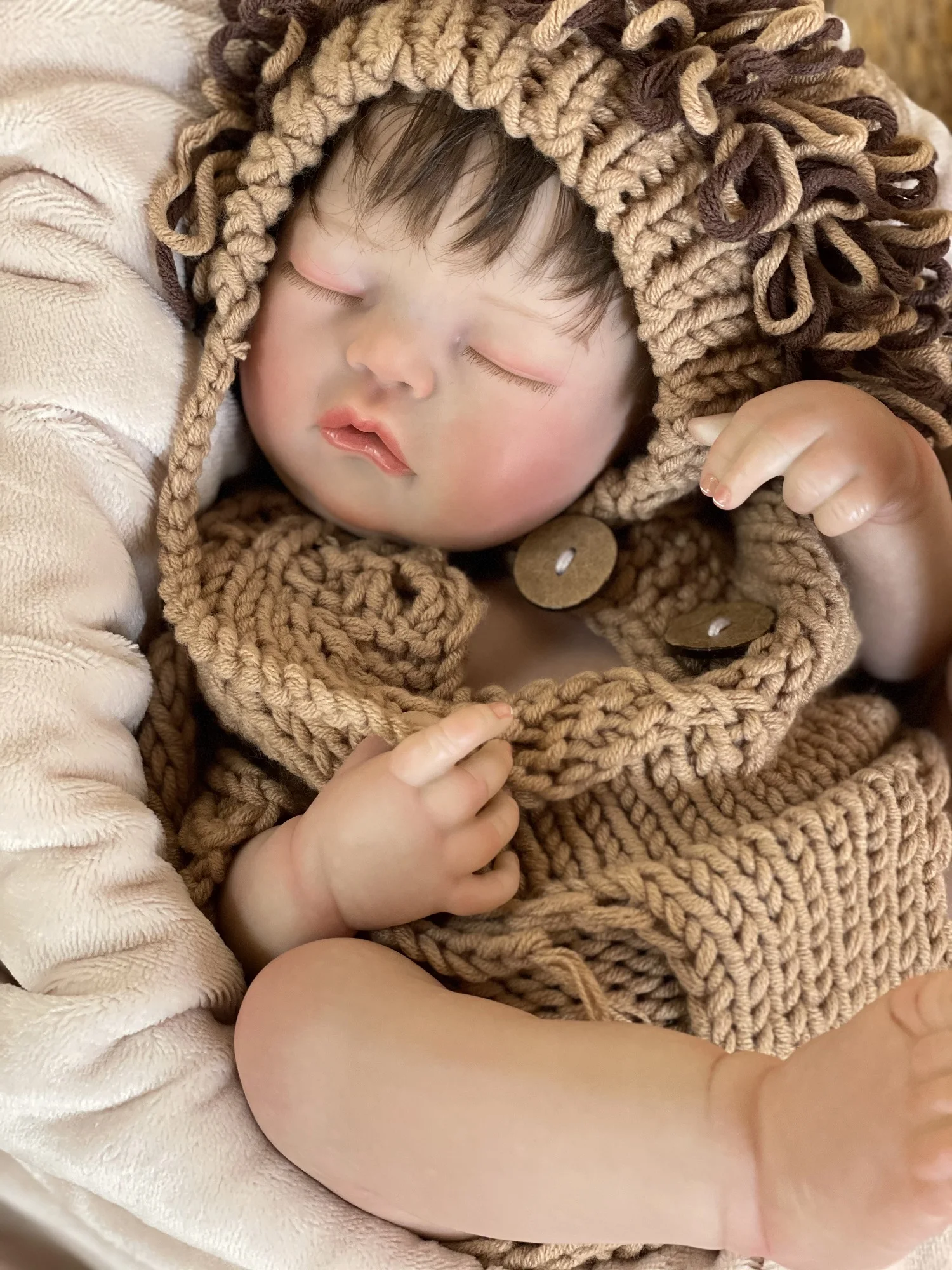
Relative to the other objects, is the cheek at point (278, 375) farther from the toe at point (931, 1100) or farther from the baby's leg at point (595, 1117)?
the toe at point (931, 1100)

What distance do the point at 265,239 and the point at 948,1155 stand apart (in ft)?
2.70

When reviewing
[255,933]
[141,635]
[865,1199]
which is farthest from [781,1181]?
[141,635]

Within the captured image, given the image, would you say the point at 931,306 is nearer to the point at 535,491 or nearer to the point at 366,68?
the point at 535,491

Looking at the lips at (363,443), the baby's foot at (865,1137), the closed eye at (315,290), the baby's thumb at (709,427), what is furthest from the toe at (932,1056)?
the closed eye at (315,290)

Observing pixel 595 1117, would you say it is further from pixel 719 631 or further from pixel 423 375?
pixel 423 375

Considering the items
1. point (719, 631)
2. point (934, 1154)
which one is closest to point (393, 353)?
point (719, 631)

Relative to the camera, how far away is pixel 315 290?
1.02 meters

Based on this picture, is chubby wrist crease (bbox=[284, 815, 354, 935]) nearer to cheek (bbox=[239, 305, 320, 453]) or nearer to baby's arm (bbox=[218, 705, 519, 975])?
baby's arm (bbox=[218, 705, 519, 975])

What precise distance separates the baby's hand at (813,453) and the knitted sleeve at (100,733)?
461mm

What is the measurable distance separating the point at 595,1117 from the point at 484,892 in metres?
0.20

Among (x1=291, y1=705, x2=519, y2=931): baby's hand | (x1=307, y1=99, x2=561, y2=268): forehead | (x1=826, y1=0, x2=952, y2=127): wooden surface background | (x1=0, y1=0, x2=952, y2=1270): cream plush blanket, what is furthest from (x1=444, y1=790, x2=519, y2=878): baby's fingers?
(x1=826, y1=0, x2=952, y2=127): wooden surface background

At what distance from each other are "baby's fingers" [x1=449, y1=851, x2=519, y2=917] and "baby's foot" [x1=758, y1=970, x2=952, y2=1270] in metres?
0.26

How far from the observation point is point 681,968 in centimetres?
92

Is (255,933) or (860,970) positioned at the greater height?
(860,970)
